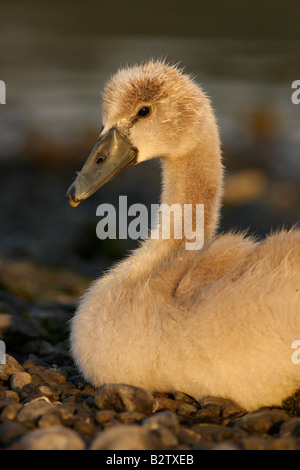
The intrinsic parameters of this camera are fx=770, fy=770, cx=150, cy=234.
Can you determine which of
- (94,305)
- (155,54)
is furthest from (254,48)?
(94,305)

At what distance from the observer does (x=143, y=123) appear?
19.6ft

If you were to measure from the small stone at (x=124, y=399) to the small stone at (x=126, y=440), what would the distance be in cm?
60

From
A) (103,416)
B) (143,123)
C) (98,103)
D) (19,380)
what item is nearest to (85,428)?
(103,416)

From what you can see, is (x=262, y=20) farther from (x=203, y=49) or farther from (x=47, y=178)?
(x=47, y=178)

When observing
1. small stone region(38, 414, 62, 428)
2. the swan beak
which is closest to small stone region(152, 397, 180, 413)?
small stone region(38, 414, 62, 428)

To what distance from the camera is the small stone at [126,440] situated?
4020 mm

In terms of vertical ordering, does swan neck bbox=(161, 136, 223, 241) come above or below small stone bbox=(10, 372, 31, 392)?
above

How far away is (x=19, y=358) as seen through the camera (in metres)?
6.62

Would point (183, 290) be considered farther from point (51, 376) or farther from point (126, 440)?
point (51, 376)

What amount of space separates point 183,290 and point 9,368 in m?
1.71

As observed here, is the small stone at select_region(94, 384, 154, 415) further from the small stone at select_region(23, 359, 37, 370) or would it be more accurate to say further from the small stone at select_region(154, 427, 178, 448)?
the small stone at select_region(23, 359, 37, 370)

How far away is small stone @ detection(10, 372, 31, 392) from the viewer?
5.56 m

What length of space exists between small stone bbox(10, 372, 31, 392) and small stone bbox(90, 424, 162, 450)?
1568 millimetres
